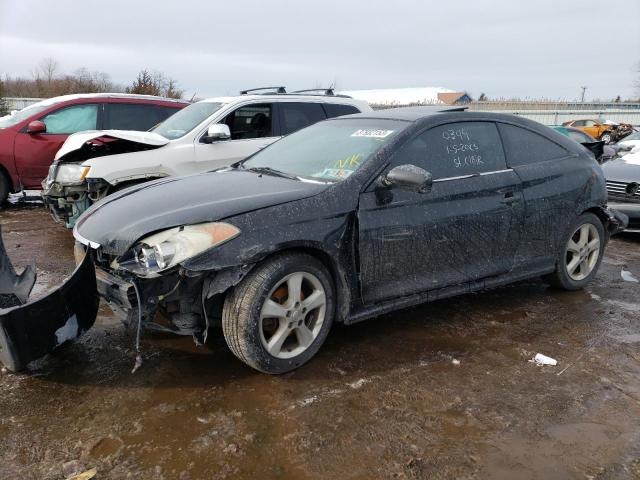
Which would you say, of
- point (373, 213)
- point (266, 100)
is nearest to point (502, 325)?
point (373, 213)

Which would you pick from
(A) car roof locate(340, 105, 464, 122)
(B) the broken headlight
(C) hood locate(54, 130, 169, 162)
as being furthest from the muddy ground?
(C) hood locate(54, 130, 169, 162)

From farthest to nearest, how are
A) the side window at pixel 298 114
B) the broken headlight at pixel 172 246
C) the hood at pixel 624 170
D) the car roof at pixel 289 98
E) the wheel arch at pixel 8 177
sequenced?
the wheel arch at pixel 8 177
the side window at pixel 298 114
the hood at pixel 624 170
the car roof at pixel 289 98
the broken headlight at pixel 172 246

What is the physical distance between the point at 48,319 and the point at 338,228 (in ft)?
5.54

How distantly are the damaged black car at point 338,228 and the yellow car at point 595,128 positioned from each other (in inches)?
1059

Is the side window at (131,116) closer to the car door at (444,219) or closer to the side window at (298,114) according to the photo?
the side window at (298,114)

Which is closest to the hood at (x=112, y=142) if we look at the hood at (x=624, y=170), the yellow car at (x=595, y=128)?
the hood at (x=624, y=170)

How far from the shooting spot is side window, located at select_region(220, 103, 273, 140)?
22.4 ft

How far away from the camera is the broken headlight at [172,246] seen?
9.42 feet

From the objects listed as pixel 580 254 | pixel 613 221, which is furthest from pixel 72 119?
pixel 613 221

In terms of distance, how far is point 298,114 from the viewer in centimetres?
727

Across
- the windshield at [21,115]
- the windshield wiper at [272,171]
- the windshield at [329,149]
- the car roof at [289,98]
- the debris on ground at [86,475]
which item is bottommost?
the debris on ground at [86,475]

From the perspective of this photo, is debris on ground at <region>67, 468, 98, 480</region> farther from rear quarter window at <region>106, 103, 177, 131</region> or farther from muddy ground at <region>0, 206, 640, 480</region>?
rear quarter window at <region>106, 103, 177, 131</region>

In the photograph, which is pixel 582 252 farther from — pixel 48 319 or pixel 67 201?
pixel 67 201

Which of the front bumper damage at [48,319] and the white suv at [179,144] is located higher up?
the white suv at [179,144]
